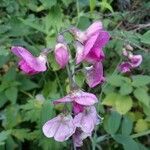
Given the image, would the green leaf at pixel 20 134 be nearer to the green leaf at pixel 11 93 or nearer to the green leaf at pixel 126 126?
the green leaf at pixel 11 93

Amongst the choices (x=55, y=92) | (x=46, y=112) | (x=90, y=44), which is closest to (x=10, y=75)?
(x=55, y=92)

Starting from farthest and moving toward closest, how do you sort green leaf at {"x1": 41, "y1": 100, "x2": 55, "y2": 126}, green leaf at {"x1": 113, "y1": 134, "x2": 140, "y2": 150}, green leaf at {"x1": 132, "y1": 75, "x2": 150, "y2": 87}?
green leaf at {"x1": 132, "y1": 75, "x2": 150, "y2": 87} < green leaf at {"x1": 113, "y1": 134, "x2": 140, "y2": 150} < green leaf at {"x1": 41, "y1": 100, "x2": 55, "y2": 126}

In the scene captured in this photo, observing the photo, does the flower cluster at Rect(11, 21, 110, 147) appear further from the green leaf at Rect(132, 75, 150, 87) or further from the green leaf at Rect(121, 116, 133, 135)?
the green leaf at Rect(132, 75, 150, 87)

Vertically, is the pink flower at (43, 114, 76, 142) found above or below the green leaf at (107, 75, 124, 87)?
above

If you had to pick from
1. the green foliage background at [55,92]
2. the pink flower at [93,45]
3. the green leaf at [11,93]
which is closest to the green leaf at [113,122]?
the green foliage background at [55,92]

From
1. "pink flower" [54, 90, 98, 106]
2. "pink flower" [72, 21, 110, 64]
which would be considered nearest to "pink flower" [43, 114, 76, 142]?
"pink flower" [54, 90, 98, 106]

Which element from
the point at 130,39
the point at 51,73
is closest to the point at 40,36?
the point at 51,73
